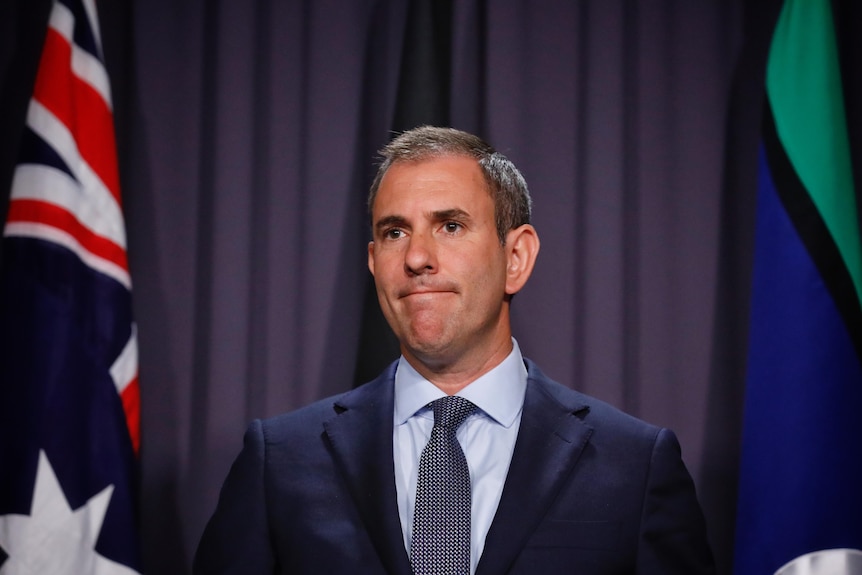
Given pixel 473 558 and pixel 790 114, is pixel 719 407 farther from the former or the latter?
pixel 473 558

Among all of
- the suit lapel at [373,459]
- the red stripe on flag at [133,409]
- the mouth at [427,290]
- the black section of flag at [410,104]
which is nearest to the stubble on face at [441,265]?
the mouth at [427,290]

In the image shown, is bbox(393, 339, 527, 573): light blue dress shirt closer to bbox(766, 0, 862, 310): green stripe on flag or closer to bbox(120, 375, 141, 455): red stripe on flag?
bbox(120, 375, 141, 455): red stripe on flag

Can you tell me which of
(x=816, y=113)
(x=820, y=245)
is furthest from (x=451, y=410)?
(x=816, y=113)

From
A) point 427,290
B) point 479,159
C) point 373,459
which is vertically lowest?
point 373,459

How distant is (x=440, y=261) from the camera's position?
1.59m

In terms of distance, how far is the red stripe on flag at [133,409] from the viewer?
7.32 feet

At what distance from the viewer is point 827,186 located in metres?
2.19

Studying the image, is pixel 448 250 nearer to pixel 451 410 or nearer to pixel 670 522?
pixel 451 410

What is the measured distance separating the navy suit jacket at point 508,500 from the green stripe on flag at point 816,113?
89 cm

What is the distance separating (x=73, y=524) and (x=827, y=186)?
1.92 m

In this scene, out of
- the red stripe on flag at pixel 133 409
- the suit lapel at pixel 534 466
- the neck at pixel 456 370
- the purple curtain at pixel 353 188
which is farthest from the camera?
the purple curtain at pixel 353 188

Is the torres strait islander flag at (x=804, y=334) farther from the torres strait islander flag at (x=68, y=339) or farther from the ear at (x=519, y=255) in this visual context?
the torres strait islander flag at (x=68, y=339)

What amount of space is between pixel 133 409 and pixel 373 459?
36.7 inches

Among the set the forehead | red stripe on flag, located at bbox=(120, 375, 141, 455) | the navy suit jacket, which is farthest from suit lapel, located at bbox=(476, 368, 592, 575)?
red stripe on flag, located at bbox=(120, 375, 141, 455)
